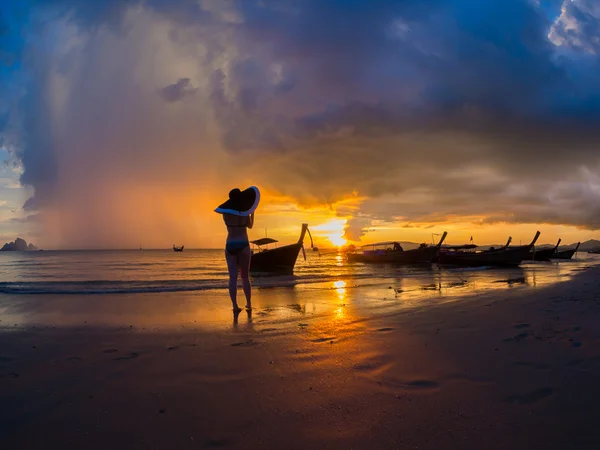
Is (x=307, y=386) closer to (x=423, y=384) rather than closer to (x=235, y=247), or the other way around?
(x=423, y=384)

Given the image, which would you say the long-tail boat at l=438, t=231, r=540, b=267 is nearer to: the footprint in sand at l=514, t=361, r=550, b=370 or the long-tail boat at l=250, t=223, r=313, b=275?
the long-tail boat at l=250, t=223, r=313, b=275

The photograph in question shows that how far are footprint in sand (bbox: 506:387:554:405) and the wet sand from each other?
0.02 m

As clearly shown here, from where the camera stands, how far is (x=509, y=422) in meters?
2.77

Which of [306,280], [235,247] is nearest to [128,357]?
[235,247]

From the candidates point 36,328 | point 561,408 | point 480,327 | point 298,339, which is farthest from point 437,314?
point 36,328

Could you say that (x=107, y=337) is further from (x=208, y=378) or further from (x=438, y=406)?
(x=438, y=406)

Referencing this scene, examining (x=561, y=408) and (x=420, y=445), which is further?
(x=561, y=408)

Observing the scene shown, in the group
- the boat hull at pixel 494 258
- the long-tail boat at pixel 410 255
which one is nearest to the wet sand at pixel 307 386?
the boat hull at pixel 494 258

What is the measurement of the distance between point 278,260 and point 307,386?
80.0 ft

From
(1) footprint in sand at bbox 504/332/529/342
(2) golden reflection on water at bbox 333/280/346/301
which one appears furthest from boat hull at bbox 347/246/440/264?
(1) footprint in sand at bbox 504/332/529/342

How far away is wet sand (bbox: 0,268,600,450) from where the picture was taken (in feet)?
8.70

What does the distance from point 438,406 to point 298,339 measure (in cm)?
278

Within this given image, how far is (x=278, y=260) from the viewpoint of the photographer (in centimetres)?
2792

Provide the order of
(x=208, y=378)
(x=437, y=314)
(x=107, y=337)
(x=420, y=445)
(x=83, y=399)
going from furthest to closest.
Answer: (x=437, y=314), (x=107, y=337), (x=208, y=378), (x=83, y=399), (x=420, y=445)
